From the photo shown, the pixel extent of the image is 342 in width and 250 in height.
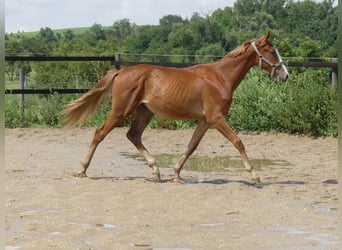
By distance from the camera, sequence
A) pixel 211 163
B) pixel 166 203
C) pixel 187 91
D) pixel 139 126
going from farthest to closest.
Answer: pixel 211 163, pixel 139 126, pixel 187 91, pixel 166 203

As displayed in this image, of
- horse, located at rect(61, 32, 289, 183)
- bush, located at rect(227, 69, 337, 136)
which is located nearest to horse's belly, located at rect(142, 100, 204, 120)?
horse, located at rect(61, 32, 289, 183)

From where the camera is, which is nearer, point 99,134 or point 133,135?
point 99,134

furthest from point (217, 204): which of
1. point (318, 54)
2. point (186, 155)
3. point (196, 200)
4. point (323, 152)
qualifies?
point (318, 54)

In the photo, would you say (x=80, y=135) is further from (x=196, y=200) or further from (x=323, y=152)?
(x=196, y=200)

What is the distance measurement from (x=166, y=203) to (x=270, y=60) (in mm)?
2861

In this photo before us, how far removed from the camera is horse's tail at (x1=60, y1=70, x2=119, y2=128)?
31.5ft

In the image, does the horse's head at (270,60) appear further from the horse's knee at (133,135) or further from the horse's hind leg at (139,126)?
the horse's knee at (133,135)

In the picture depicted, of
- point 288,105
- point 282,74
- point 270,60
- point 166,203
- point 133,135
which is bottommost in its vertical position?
point 166,203

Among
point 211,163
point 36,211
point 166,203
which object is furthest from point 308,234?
point 211,163

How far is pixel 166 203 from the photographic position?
24.2 ft

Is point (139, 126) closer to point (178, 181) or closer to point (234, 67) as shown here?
point (178, 181)

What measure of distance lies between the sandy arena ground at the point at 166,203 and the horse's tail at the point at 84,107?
718 millimetres

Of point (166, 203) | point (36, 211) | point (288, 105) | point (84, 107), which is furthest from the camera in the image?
point (288, 105)

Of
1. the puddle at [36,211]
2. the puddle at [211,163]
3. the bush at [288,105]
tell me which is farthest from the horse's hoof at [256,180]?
the bush at [288,105]
